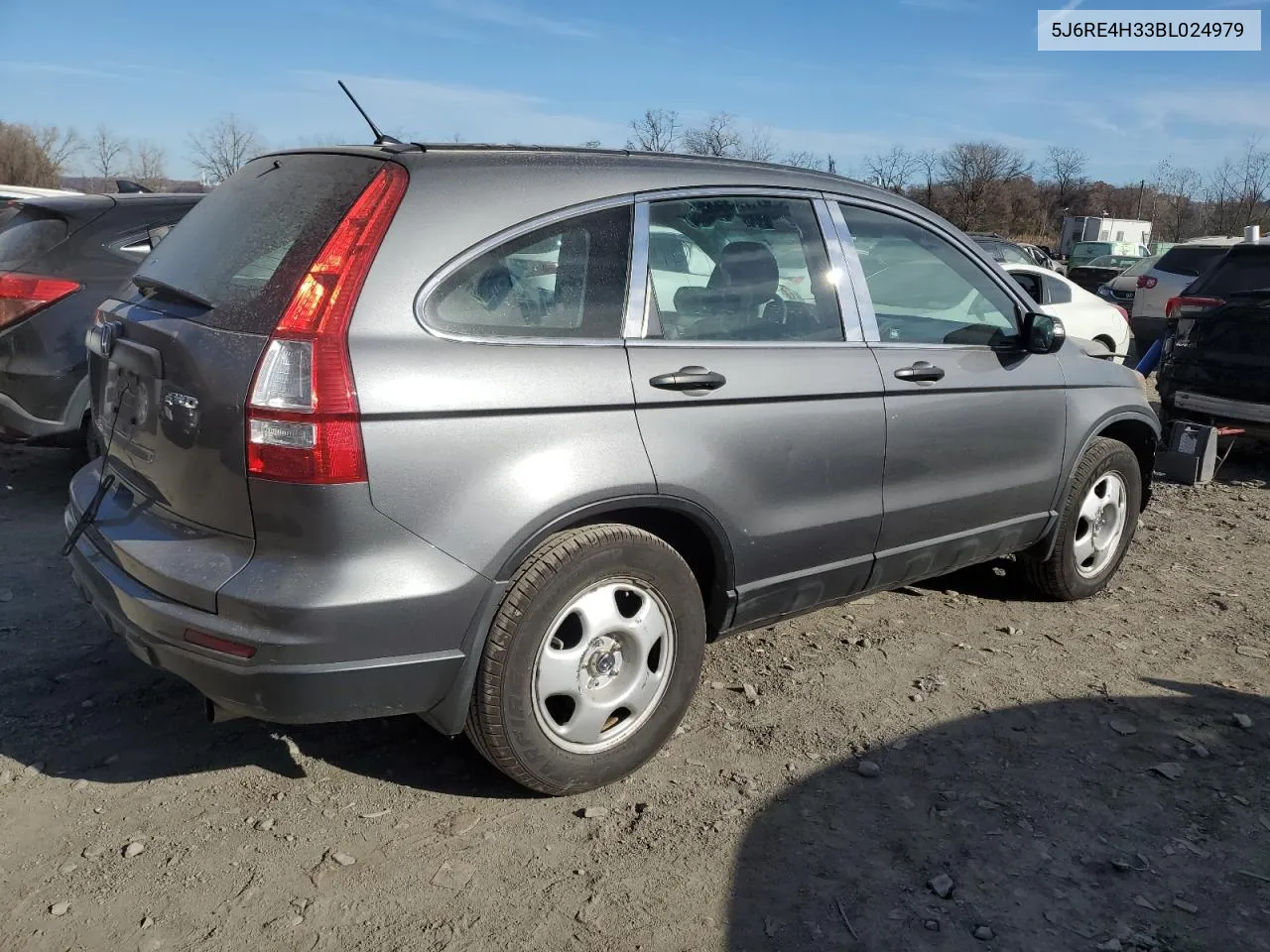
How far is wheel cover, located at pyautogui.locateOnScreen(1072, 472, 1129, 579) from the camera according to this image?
15.5 feet

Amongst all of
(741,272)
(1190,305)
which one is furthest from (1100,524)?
(1190,305)

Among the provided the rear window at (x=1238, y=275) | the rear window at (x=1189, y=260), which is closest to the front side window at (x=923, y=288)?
the rear window at (x=1238, y=275)

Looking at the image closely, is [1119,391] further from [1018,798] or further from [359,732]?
[359,732]

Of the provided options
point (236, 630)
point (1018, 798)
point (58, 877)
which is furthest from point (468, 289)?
point (1018, 798)

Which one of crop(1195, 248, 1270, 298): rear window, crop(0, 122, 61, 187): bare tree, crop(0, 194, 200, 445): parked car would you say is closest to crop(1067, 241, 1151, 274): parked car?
crop(1195, 248, 1270, 298): rear window

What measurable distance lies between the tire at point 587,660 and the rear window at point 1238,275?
613 centimetres

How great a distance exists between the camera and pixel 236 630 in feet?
8.13

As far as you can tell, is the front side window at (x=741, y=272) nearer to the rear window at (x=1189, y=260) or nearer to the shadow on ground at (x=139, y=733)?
the shadow on ground at (x=139, y=733)

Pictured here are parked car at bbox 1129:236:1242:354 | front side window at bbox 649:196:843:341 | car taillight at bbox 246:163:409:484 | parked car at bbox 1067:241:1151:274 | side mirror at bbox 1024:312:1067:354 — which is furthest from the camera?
parked car at bbox 1067:241:1151:274

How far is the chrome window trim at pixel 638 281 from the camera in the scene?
300 centimetres

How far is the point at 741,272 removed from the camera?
11.2ft

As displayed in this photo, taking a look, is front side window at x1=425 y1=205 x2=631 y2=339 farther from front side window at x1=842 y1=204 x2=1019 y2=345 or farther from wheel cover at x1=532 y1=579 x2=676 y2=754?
front side window at x1=842 y1=204 x2=1019 y2=345

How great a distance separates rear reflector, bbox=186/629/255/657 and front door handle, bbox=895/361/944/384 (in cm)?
231

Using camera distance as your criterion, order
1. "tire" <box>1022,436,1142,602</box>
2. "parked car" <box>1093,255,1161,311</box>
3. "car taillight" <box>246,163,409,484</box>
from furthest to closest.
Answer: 1. "parked car" <box>1093,255,1161,311</box>
2. "tire" <box>1022,436,1142,602</box>
3. "car taillight" <box>246,163,409,484</box>
